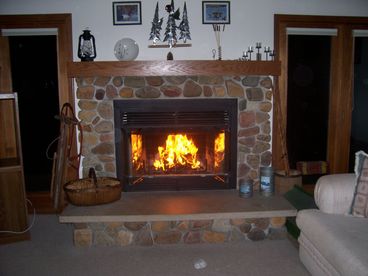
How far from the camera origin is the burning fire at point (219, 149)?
3.16 m

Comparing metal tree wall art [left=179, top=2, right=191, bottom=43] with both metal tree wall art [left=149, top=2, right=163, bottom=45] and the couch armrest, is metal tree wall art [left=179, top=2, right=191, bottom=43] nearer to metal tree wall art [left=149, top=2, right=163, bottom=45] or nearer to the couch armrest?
metal tree wall art [left=149, top=2, right=163, bottom=45]

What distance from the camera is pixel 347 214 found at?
2.12m

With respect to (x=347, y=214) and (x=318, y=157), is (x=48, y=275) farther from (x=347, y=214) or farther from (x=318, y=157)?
(x=318, y=157)

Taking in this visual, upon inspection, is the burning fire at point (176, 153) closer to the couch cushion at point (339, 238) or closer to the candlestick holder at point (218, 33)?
the candlestick holder at point (218, 33)

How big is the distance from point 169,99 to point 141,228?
3.75 feet

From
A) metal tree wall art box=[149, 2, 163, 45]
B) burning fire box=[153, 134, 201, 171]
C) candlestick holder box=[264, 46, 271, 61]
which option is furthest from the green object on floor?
metal tree wall art box=[149, 2, 163, 45]

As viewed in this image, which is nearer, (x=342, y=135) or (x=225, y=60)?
(x=225, y=60)

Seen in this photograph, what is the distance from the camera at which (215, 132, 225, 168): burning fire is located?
316cm

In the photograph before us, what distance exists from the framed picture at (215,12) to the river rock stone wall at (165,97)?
0.51 m

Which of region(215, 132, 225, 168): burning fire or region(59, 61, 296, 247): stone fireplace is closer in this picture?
region(59, 61, 296, 247): stone fireplace

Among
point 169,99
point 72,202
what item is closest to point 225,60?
point 169,99

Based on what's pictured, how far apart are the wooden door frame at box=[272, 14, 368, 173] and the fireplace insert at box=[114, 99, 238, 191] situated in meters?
0.47

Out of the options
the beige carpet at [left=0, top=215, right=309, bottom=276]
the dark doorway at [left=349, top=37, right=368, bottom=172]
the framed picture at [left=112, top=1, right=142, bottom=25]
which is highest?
the framed picture at [left=112, top=1, right=142, bottom=25]

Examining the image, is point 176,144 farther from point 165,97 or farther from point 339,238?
point 339,238
